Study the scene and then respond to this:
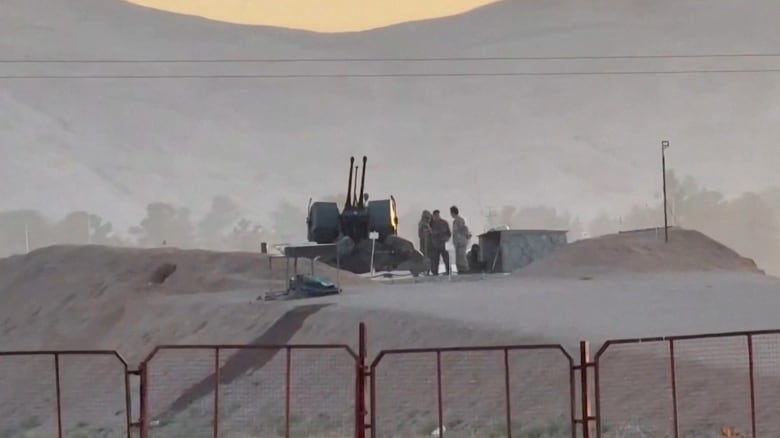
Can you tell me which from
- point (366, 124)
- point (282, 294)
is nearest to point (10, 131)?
point (366, 124)

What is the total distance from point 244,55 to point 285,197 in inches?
722

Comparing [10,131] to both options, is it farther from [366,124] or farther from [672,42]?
[672,42]

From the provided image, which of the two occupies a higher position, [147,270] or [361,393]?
[147,270]

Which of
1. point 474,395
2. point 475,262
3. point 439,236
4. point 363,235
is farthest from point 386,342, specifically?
point 363,235

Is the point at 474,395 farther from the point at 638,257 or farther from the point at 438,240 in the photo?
the point at 438,240

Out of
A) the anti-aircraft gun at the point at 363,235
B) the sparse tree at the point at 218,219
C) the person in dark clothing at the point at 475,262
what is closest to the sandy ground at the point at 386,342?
the person in dark clothing at the point at 475,262

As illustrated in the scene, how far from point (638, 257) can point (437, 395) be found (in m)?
18.4

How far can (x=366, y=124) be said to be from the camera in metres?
102

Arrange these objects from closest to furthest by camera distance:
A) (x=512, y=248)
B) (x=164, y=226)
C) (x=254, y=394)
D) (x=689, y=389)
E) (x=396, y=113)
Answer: (x=689, y=389)
(x=254, y=394)
(x=512, y=248)
(x=164, y=226)
(x=396, y=113)

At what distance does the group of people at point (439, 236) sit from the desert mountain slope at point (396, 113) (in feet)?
192

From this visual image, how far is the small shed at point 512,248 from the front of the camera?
35688 mm

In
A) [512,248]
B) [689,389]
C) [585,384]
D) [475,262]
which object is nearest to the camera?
[585,384]

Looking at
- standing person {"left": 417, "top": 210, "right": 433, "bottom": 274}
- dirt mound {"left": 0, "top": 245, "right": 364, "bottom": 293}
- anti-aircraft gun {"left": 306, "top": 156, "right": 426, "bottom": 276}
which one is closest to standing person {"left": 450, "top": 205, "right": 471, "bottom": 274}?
standing person {"left": 417, "top": 210, "right": 433, "bottom": 274}

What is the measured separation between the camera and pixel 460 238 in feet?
113
